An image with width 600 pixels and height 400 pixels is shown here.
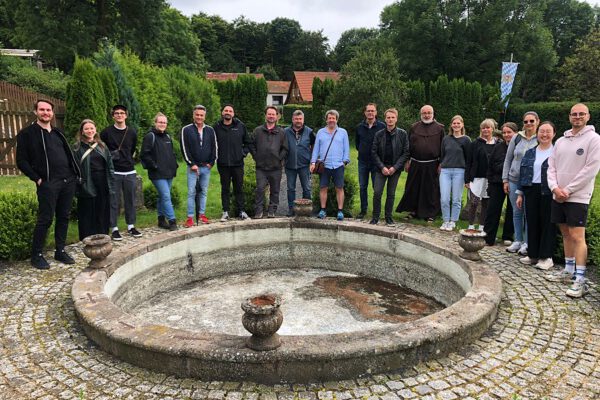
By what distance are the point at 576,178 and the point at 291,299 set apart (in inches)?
138

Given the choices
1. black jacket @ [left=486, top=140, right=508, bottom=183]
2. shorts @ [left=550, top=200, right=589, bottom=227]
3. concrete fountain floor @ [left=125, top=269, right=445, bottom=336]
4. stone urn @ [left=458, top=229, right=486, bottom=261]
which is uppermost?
black jacket @ [left=486, top=140, right=508, bottom=183]

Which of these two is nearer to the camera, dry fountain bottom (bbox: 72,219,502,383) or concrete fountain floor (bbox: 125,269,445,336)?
dry fountain bottom (bbox: 72,219,502,383)

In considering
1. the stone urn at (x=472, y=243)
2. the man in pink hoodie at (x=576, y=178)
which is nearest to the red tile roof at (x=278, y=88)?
the stone urn at (x=472, y=243)

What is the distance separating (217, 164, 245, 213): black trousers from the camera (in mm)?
7883

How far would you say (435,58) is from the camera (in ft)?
119

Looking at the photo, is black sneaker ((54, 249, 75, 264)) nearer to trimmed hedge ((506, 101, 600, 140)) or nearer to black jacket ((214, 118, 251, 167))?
black jacket ((214, 118, 251, 167))

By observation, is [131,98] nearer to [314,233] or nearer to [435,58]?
[314,233]

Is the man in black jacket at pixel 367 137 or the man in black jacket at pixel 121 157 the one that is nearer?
the man in black jacket at pixel 121 157

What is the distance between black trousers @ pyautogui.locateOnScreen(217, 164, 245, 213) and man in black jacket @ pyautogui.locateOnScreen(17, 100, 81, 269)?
2430 mm

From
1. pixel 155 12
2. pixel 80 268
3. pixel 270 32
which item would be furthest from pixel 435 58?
pixel 270 32

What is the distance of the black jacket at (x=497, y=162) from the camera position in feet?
21.9

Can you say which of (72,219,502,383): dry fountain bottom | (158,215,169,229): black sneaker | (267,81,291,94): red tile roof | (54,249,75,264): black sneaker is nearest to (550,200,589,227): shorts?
(72,219,502,383): dry fountain bottom

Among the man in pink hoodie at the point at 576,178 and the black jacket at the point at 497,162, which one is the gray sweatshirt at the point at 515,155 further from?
the man in pink hoodie at the point at 576,178

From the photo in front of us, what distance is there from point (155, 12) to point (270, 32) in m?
47.0
